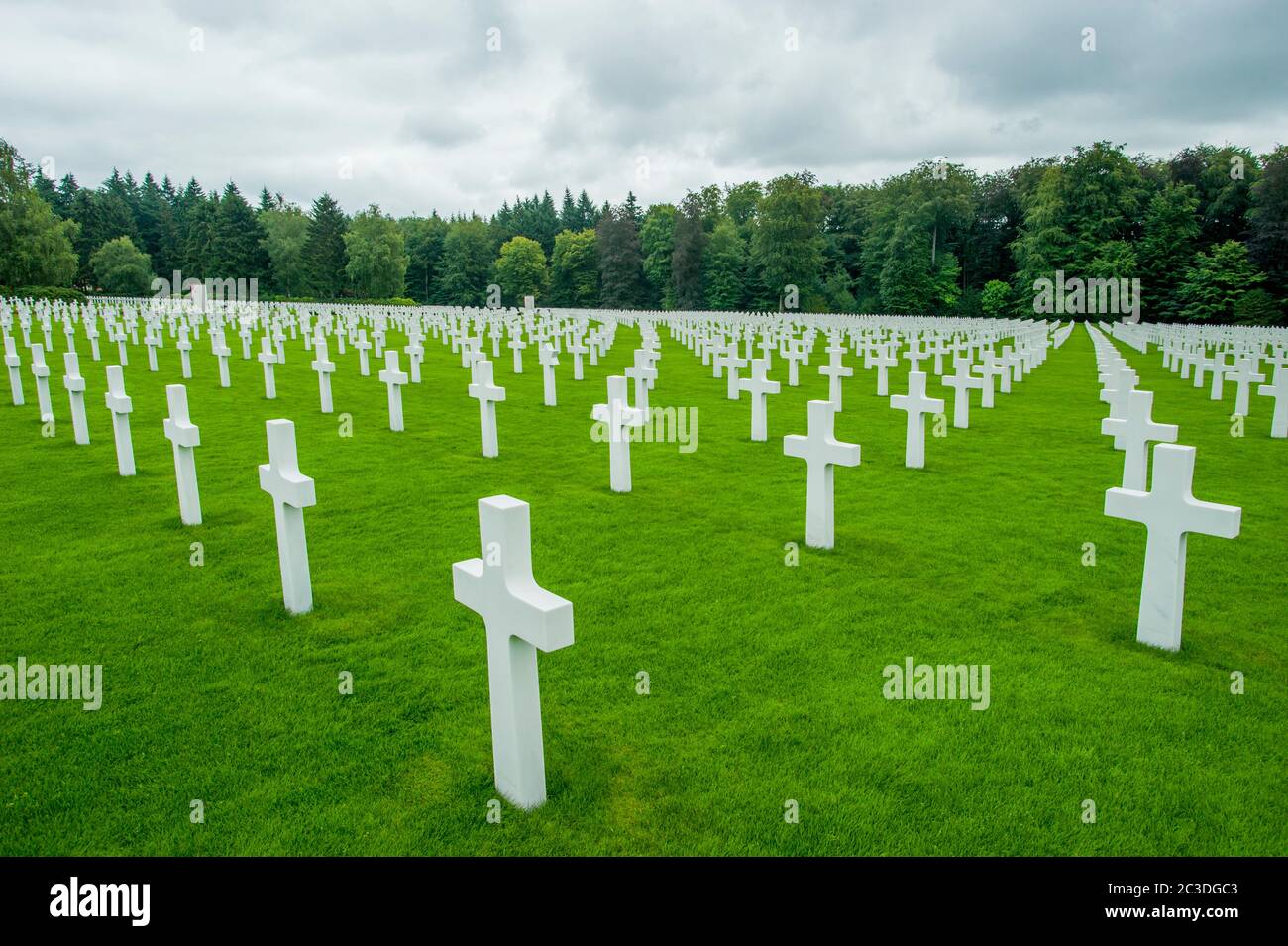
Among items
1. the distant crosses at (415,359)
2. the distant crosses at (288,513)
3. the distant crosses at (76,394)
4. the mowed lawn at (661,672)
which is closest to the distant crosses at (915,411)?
the mowed lawn at (661,672)

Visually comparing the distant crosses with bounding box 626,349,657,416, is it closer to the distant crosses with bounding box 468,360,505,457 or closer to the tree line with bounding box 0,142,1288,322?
the distant crosses with bounding box 468,360,505,457

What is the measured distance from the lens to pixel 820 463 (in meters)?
6.25

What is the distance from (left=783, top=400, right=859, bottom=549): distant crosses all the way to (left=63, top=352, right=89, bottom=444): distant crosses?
26.9 feet

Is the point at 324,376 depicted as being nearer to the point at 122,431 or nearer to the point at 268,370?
the point at 268,370

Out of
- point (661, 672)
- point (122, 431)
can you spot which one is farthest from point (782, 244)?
point (661, 672)

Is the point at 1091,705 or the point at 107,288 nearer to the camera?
the point at 1091,705

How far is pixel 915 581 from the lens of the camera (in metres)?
5.57

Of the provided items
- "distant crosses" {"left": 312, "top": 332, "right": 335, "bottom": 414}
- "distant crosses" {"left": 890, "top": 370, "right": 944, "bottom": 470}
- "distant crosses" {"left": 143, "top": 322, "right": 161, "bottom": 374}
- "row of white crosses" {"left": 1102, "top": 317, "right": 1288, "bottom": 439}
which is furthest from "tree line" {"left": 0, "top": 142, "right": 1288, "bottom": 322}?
"distant crosses" {"left": 890, "top": 370, "right": 944, "bottom": 470}

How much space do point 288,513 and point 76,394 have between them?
274 inches

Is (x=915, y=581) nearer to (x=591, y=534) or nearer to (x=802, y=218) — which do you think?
(x=591, y=534)

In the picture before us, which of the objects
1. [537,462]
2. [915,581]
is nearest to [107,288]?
[537,462]

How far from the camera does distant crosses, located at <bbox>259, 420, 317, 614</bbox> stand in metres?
4.80

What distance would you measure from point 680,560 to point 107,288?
75.6 meters

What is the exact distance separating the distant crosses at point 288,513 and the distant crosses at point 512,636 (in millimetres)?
2094
